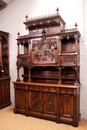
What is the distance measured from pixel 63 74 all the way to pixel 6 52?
2.27 metres

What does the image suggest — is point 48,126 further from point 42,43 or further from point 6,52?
point 6,52

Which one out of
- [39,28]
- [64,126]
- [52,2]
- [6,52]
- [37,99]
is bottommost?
[64,126]

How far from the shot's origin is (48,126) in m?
2.85

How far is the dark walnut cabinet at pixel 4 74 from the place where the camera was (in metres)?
4.01

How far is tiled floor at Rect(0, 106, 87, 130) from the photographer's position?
9.09 ft

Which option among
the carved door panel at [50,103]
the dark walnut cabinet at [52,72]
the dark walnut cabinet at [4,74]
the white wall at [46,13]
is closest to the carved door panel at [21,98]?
the dark walnut cabinet at [52,72]

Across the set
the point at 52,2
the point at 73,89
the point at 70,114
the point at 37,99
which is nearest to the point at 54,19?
the point at 52,2

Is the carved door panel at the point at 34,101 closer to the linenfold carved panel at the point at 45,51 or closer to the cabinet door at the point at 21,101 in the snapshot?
the cabinet door at the point at 21,101

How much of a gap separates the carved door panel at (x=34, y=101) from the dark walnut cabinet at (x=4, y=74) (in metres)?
1.16

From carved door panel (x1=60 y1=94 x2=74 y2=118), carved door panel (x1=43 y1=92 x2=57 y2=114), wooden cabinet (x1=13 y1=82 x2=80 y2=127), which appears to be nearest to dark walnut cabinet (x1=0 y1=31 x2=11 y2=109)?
wooden cabinet (x1=13 y1=82 x2=80 y2=127)

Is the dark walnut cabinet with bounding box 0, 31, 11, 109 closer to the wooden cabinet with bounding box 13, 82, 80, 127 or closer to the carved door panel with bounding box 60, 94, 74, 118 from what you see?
the wooden cabinet with bounding box 13, 82, 80, 127

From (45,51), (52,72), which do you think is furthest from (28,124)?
(45,51)

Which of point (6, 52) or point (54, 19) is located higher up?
point (54, 19)

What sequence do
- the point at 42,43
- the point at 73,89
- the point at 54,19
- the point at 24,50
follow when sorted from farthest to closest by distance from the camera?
the point at 24,50, the point at 42,43, the point at 54,19, the point at 73,89
